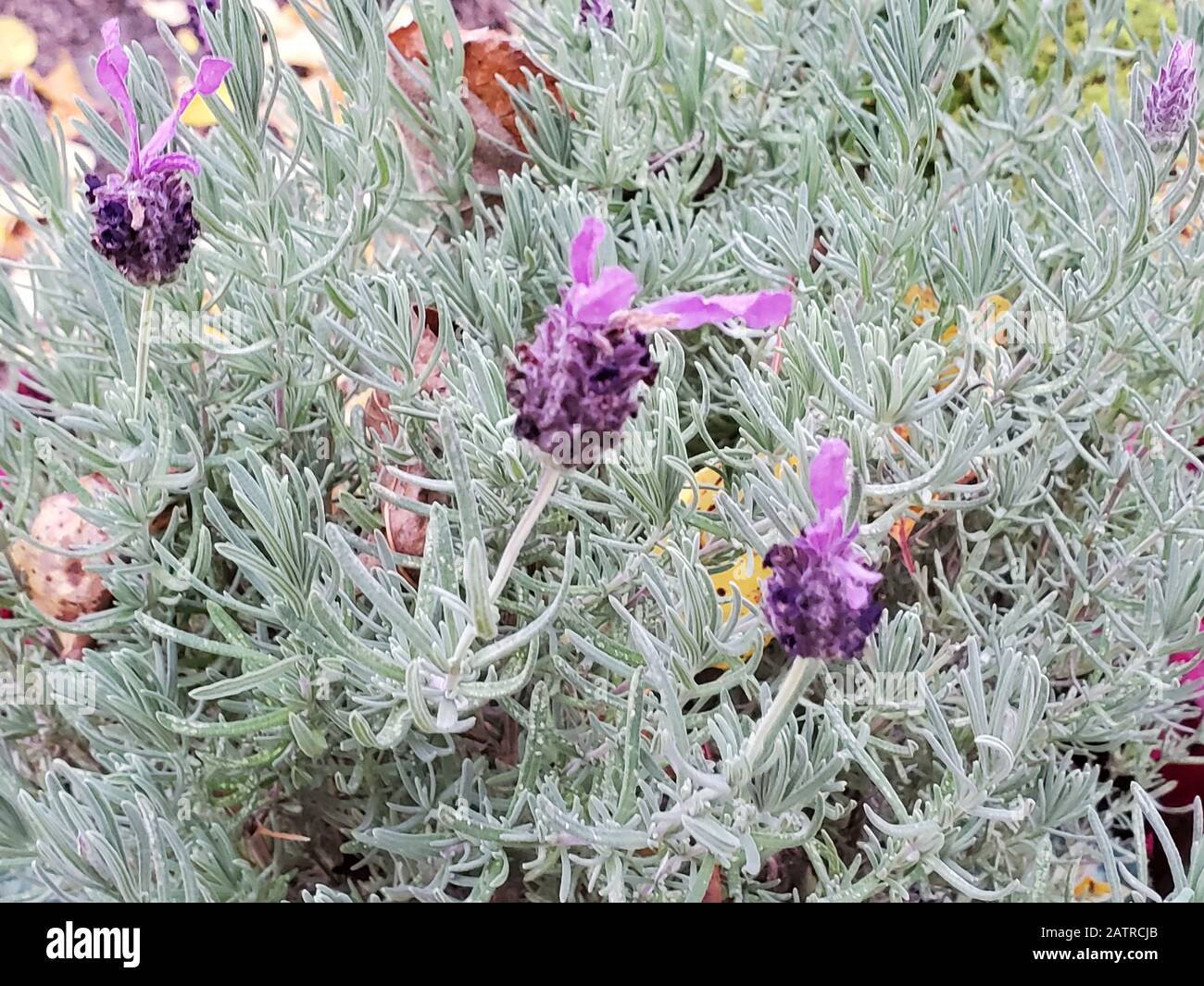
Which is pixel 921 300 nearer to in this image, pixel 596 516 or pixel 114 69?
pixel 596 516

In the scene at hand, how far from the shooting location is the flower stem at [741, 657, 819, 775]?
0.44m

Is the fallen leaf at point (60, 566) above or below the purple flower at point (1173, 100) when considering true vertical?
below

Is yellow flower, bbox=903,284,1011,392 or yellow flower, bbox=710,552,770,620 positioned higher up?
yellow flower, bbox=903,284,1011,392

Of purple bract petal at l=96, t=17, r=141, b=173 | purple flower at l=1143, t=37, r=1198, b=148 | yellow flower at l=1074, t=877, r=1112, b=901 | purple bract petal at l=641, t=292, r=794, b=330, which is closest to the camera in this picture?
purple bract petal at l=641, t=292, r=794, b=330

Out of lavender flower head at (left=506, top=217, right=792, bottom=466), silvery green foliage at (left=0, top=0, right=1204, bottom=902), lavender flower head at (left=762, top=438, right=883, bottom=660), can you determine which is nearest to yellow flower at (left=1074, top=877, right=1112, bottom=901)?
silvery green foliage at (left=0, top=0, right=1204, bottom=902)

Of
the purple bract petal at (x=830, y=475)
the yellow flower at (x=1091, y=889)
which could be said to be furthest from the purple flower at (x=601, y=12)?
the yellow flower at (x=1091, y=889)

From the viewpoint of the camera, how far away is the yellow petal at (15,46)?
1.65m

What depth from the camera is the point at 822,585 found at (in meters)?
0.43

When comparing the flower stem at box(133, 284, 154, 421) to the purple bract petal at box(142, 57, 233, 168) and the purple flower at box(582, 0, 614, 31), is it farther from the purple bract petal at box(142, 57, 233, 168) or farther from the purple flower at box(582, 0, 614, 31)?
the purple flower at box(582, 0, 614, 31)

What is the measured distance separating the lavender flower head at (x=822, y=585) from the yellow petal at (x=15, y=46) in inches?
65.0

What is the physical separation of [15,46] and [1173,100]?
169 centimetres

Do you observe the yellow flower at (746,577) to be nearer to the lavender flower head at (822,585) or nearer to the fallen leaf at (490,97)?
the lavender flower head at (822,585)

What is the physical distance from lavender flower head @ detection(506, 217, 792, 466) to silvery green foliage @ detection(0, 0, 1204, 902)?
5cm
